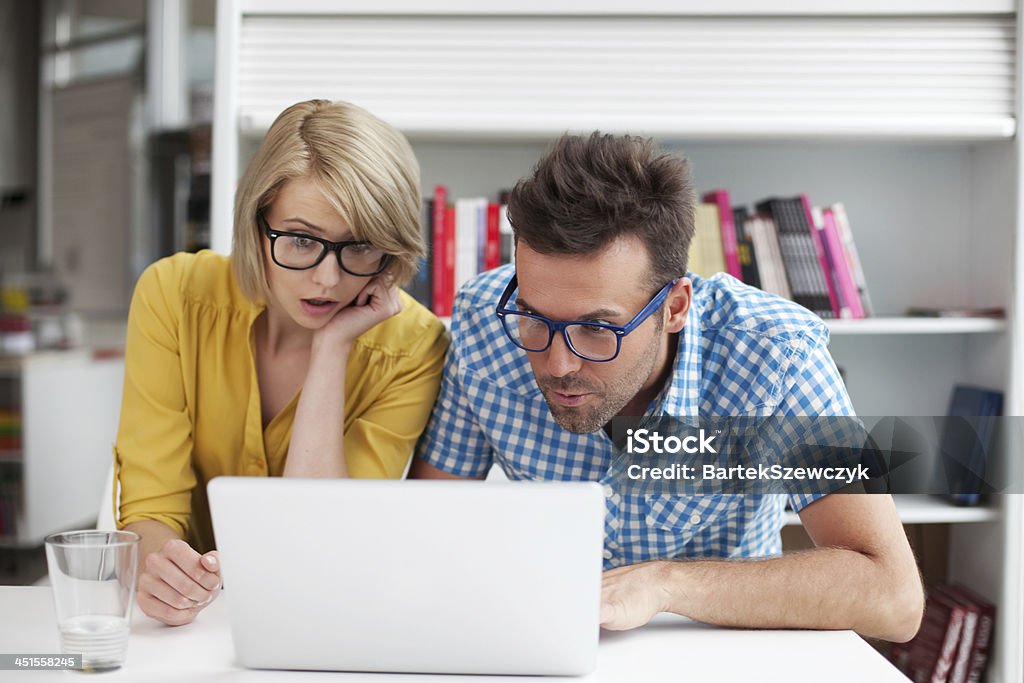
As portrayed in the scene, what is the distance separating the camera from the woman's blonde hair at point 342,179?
1.49 metres

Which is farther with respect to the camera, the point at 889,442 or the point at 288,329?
the point at 889,442

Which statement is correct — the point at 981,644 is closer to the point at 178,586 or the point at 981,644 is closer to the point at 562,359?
the point at 562,359

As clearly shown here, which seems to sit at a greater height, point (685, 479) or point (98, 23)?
point (98, 23)

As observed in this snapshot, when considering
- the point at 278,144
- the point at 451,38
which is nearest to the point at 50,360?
the point at 451,38

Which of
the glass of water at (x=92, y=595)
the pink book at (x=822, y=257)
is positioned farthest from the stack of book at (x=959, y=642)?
the glass of water at (x=92, y=595)

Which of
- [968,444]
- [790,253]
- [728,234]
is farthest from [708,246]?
[968,444]

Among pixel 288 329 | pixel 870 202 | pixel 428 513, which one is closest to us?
pixel 428 513

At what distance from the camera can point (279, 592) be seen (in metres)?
0.96

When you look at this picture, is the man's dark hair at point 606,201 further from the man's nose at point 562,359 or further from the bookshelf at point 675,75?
the bookshelf at point 675,75

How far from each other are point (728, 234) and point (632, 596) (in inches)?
55.5

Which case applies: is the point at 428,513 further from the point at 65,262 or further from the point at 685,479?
the point at 65,262

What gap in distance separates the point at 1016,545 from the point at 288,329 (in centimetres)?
175

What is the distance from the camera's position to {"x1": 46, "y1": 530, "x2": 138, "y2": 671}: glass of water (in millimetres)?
997

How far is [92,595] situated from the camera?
3.29 ft
